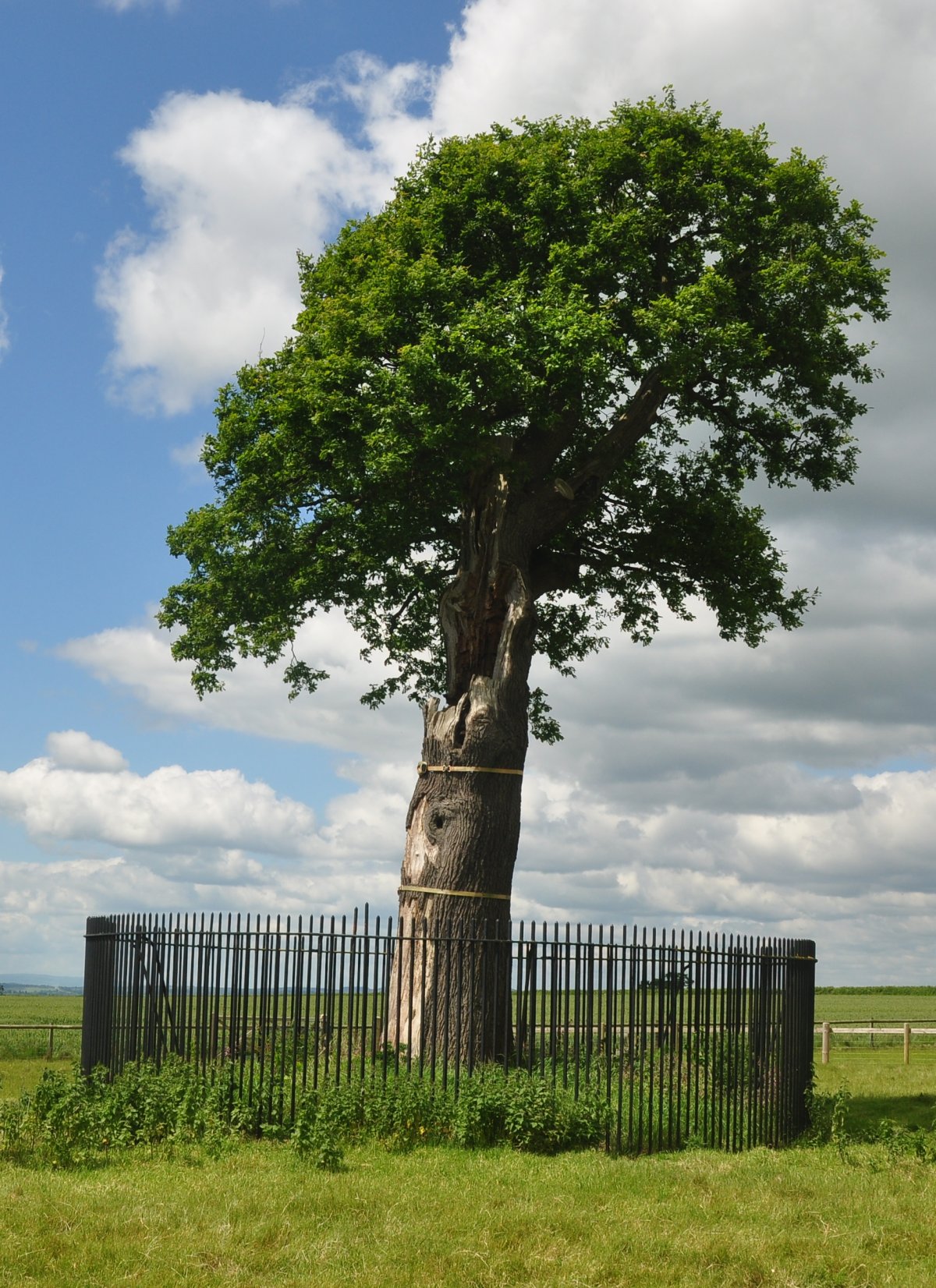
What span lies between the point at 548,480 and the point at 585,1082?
33.9ft

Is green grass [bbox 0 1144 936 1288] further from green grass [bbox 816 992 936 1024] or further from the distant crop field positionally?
green grass [bbox 816 992 936 1024]

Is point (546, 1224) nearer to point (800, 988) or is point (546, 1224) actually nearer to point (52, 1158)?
point (52, 1158)

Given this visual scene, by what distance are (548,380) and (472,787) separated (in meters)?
6.41

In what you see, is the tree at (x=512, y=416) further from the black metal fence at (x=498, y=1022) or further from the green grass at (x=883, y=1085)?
the green grass at (x=883, y=1085)

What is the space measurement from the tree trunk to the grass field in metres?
3.37

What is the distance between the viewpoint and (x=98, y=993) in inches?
736

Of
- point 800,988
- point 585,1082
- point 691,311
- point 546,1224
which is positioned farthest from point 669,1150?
point 691,311

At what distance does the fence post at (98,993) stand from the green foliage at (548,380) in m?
6.19

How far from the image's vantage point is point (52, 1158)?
13883mm

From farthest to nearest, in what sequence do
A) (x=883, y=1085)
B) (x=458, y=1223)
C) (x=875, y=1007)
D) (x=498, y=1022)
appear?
1. (x=875, y=1007)
2. (x=883, y=1085)
3. (x=498, y=1022)
4. (x=458, y=1223)

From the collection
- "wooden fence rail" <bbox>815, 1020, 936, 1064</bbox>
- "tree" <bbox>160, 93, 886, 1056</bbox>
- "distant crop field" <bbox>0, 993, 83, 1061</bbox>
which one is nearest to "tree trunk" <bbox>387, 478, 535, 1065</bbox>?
"tree" <bbox>160, 93, 886, 1056</bbox>

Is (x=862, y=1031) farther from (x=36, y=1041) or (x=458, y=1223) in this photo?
(x=458, y=1223)

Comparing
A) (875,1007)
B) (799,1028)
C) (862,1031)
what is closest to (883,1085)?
(799,1028)

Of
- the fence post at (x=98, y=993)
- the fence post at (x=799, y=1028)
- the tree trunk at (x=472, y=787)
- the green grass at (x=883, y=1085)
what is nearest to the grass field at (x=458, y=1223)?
the tree trunk at (x=472, y=787)
